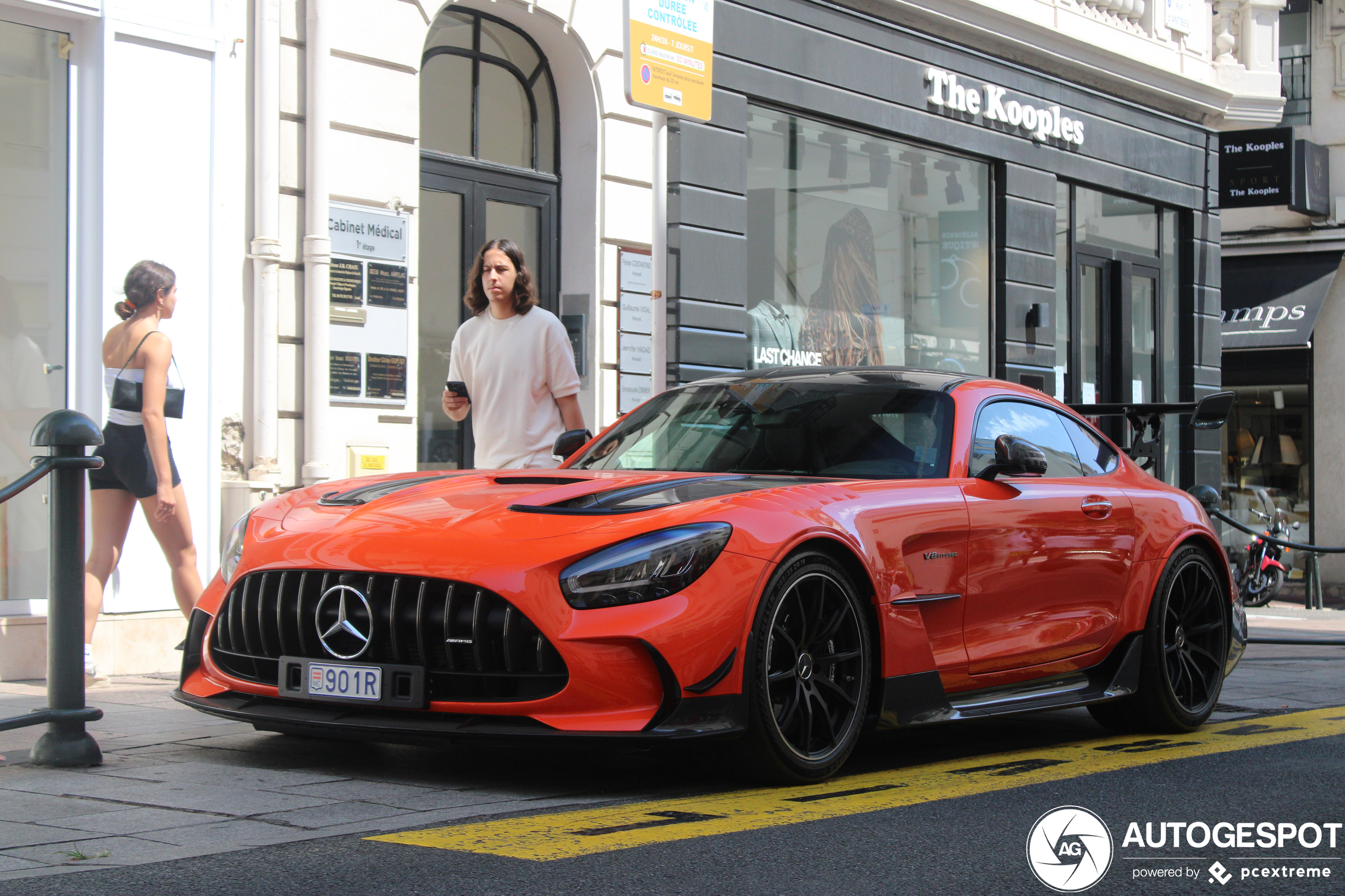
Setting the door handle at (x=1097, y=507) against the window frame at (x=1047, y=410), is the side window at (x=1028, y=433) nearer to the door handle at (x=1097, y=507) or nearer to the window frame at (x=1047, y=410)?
the window frame at (x=1047, y=410)

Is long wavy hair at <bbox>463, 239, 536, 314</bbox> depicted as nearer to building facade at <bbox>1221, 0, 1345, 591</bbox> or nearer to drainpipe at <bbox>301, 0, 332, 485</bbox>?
drainpipe at <bbox>301, 0, 332, 485</bbox>

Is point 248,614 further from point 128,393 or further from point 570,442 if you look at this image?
point 128,393

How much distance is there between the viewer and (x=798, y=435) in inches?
225

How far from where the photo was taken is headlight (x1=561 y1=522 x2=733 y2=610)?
4379mm

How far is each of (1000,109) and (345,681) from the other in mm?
12373

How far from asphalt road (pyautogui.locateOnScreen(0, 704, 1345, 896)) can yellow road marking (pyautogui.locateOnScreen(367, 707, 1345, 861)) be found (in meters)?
0.05

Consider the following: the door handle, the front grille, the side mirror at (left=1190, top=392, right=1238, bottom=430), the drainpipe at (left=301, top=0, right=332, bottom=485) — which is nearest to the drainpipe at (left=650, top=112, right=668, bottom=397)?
the drainpipe at (left=301, top=0, right=332, bottom=485)

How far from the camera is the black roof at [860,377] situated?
19.7 ft

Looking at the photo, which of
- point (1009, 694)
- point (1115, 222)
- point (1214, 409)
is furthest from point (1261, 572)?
point (1009, 694)

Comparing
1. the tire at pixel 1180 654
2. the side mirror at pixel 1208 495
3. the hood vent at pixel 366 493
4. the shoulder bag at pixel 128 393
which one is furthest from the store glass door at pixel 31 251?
the side mirror at pixel 1208 495

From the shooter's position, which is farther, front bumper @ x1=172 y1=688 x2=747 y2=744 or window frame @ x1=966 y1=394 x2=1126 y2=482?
window frame @ x1=966 y1=394 x2=1126 y2=482

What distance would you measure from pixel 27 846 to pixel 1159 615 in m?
4.41

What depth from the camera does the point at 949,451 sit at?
5.73m

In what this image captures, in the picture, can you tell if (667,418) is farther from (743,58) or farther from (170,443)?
(743,58)
